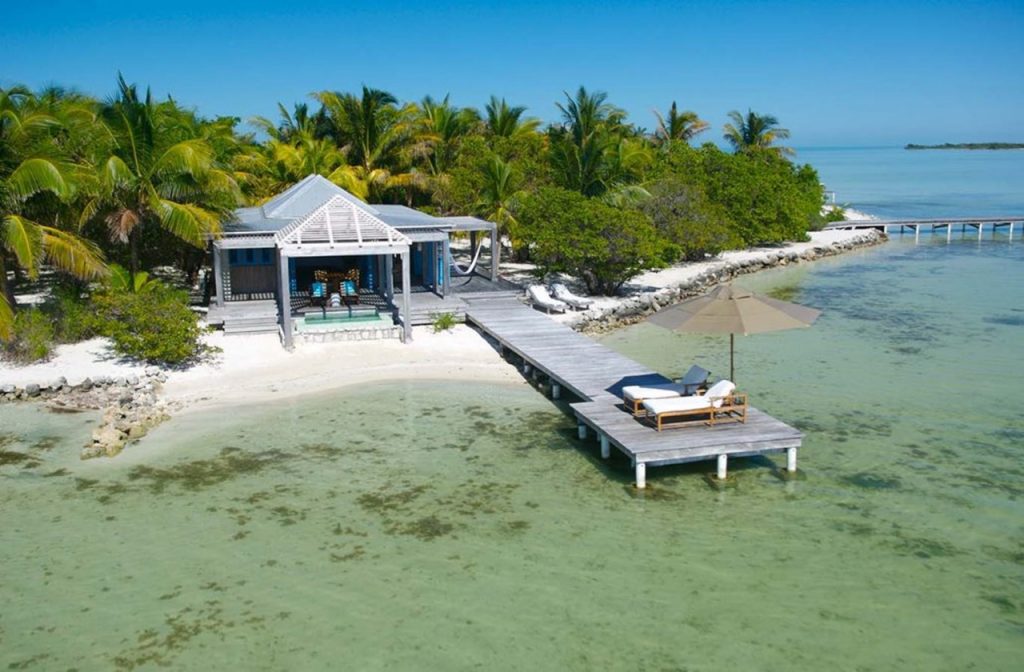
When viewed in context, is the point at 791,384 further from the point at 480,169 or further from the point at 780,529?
the point at 480,169

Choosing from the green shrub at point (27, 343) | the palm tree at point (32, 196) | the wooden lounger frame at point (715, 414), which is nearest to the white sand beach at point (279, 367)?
the green shrub at point (27, 343)

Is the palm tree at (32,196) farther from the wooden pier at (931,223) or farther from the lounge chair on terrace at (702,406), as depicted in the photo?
the wooden pier at (931,223)

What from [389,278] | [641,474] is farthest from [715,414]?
[389,278]

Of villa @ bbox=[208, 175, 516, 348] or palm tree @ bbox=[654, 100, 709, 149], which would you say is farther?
palm tree @ bbox=[654, 100, 709, 149]

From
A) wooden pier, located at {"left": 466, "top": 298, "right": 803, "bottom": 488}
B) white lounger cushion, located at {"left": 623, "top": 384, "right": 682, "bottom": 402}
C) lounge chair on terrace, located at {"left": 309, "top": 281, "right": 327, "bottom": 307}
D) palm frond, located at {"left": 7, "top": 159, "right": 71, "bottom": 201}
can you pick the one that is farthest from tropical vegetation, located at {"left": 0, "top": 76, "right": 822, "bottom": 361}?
white lounger cushion, located at {"left": 623, "top": 384, "right": 682, "bottom": 402}

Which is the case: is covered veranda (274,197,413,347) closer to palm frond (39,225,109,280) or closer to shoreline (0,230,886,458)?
shoreline (0,230,886,458)

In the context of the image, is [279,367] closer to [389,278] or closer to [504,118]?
[389,278]
